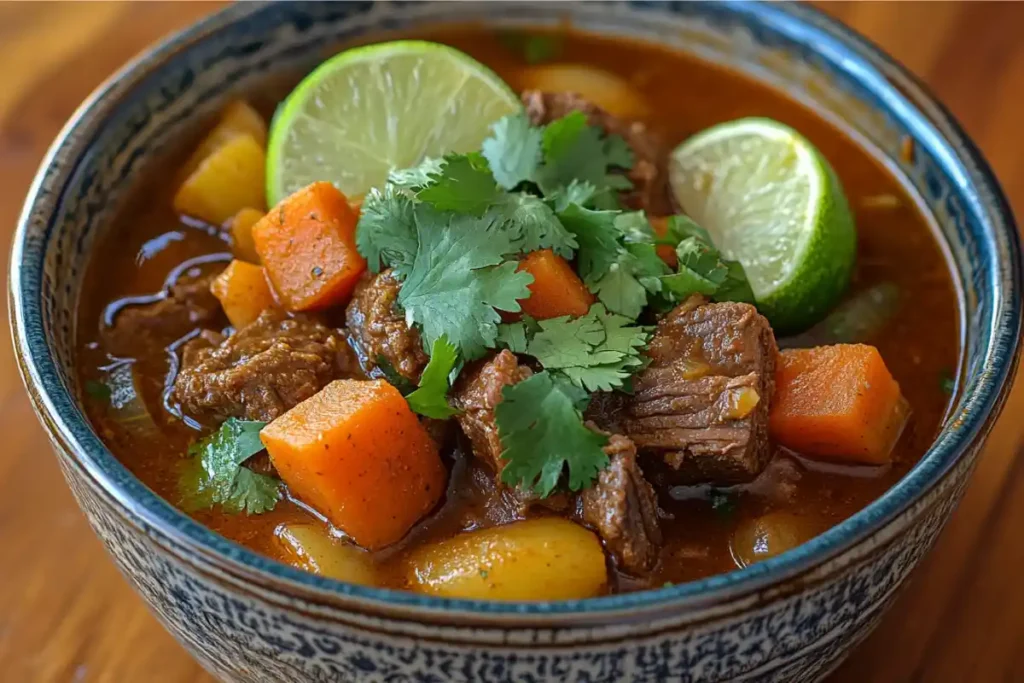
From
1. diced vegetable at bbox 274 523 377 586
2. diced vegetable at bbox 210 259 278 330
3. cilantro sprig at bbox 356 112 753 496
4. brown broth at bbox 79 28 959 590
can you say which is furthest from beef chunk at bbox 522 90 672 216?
diced vegetable at bbox 274 523 377 586

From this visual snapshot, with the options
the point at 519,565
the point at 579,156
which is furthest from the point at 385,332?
the point at 579,156

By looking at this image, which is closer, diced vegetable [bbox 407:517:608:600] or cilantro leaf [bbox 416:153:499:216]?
diced vegetable [bbox 407:517:608:600]

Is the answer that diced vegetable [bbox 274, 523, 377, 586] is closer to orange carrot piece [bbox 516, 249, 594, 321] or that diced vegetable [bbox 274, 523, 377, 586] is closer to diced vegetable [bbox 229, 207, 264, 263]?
orange carrot piece [bbox 516, 249, 594, 321]

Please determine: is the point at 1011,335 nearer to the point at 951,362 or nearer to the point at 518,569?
the point at 951,362

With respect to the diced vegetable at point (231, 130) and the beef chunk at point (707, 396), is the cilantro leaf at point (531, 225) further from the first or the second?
the diced vegetable at point (231, 130)

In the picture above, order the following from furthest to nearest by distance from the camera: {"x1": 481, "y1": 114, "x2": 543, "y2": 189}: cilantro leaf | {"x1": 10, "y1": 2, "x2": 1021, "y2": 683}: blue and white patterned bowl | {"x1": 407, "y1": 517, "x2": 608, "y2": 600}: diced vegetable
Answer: {"x1": 481, "y1": 114, "x2": 543, "y2": 189}: cilantro leaf
{"x1": 407, "y1": 517, "x2": 608, "y2": 600}: diced vegetable
{"x1": 10, "y1": 2, "x2": 1021, "y2": 683}: blue and white patterned bowl

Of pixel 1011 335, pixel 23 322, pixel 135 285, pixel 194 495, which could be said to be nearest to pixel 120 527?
pixel 194 495
